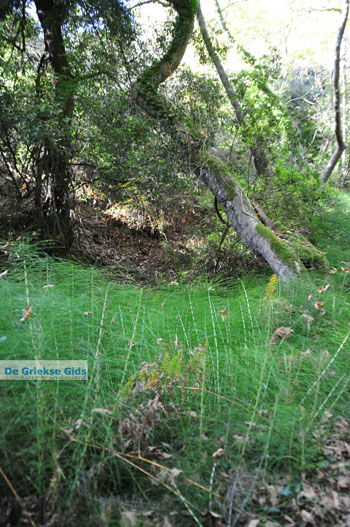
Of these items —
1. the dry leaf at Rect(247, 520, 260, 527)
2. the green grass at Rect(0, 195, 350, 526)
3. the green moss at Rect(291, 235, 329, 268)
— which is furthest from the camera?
the green moss at Rect(291, 235, 329, 268)

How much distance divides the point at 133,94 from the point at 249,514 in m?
5.96

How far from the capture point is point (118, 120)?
594 centimetres

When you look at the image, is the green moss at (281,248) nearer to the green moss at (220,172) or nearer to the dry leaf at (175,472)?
the green moss at (220,172)

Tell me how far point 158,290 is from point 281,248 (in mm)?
1860

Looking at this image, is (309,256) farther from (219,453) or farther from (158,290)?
(219,453)

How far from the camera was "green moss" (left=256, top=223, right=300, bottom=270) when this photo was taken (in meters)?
4.94

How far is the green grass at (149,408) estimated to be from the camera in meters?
1.81

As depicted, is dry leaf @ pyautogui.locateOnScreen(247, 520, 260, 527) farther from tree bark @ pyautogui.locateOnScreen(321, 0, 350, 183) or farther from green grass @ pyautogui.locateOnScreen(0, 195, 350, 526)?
tree bark @ pyautogui.locateOnScreen(321, 0, 350, 183)

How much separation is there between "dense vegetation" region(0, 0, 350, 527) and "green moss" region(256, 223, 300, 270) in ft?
0.11

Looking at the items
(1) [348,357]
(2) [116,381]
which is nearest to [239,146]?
(1) [348,357]

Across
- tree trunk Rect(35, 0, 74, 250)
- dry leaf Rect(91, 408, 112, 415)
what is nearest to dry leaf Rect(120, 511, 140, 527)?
dry leaf Rect(91, 408, 112, 415)

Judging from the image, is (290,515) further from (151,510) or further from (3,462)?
(3,462)

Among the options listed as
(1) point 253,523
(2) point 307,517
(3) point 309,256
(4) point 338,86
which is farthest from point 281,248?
(4) point 338,86

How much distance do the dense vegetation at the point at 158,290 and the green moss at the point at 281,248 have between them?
35 mm
